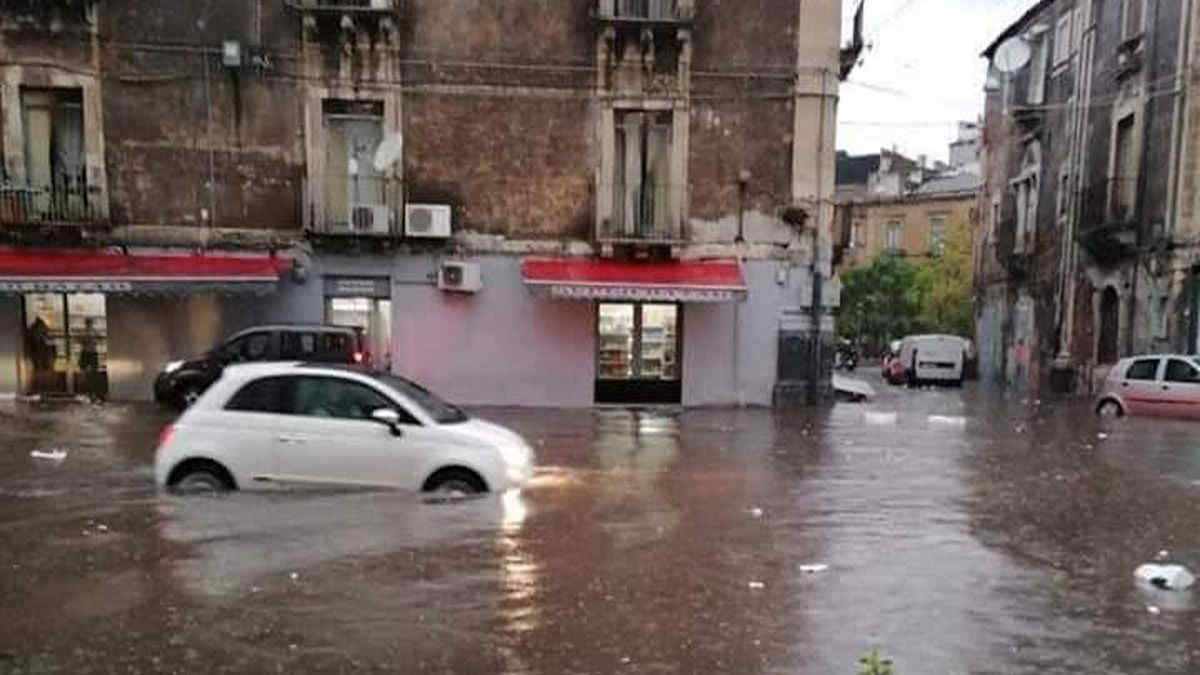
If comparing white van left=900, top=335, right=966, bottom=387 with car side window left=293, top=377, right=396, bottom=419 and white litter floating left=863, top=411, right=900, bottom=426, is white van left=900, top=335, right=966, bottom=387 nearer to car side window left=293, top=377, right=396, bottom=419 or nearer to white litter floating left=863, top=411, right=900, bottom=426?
white litter floating left=863, top=411, right=900, bottom=426

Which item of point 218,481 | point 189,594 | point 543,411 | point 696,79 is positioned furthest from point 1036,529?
point 696,79

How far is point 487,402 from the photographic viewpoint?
2062 centimetres

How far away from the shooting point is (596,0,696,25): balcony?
786 inches

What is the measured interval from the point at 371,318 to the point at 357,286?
0.80 m

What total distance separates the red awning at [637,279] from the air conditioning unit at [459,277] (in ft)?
3.45

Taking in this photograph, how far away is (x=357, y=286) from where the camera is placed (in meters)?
20.5

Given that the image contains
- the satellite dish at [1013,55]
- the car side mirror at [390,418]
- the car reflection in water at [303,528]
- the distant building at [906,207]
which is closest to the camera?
the car reflection in water at [303,528]

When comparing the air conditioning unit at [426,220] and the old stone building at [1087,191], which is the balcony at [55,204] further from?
the old stone building at [1087,191]

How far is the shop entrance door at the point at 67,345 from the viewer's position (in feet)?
66.5

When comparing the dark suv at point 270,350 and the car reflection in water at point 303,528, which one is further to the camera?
the dark suv at point 270,350

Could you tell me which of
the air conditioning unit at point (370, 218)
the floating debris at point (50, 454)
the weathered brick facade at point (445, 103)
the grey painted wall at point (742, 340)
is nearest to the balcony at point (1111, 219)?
the weathered brick facade at point (445, 103)

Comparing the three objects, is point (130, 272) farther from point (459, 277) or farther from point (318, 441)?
point (318, 441)

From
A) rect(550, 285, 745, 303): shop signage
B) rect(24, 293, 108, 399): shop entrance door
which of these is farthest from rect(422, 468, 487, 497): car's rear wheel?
rect(24, 293, 108, 399): shop entrance door

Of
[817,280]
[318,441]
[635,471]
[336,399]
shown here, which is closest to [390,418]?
[336,399]
